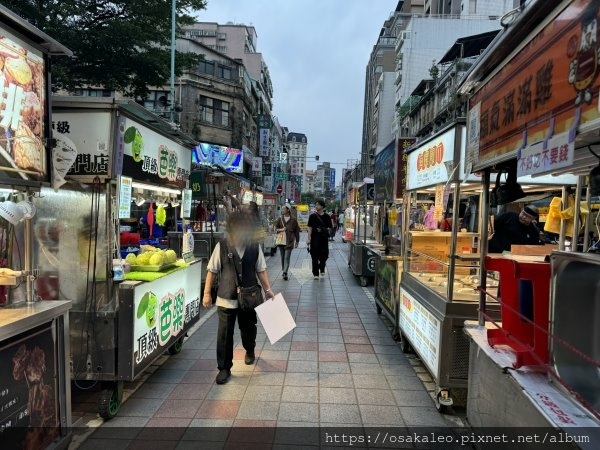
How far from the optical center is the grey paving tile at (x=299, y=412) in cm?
356

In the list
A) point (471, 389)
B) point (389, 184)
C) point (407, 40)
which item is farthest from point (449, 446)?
point (407, 40)

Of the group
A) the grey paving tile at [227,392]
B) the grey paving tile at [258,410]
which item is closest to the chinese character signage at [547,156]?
the grey paving tile at [258,410]

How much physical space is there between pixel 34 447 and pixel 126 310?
1.27m

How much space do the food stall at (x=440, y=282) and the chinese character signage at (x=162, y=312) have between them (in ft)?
8.88

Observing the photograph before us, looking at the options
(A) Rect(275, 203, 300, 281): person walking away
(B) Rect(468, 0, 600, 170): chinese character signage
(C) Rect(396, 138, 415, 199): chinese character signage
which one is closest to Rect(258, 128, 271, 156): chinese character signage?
(A) Rect(275, 203, 300, 281): person walking away

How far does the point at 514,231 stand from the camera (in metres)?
5.35

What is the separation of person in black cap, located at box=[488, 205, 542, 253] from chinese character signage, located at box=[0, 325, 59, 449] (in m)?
5.01

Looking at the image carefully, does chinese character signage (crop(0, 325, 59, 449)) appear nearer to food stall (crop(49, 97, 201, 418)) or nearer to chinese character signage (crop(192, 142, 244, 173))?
food stall (crop(49, 97, 201, 418))

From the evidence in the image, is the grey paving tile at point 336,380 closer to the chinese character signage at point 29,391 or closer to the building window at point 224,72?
the chinese character signage at point 29,391

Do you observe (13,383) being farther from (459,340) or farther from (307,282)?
(307,282)

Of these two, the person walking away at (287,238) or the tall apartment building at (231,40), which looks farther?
the tall apartment building at (231,40)

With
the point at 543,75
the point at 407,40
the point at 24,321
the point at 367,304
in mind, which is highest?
the point at 407,40

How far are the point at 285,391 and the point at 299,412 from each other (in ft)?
1.47

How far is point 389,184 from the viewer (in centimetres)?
756
